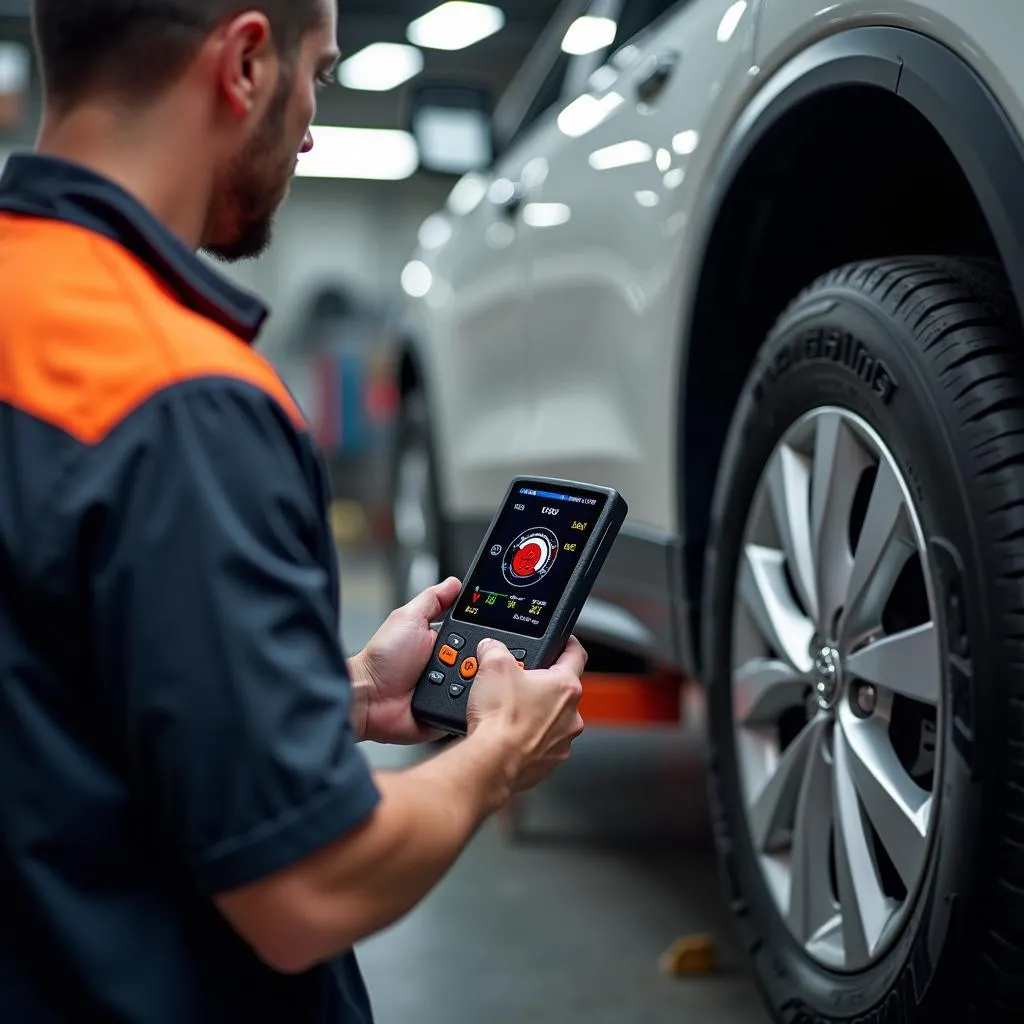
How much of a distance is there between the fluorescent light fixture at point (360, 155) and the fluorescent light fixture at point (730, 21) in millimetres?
10264

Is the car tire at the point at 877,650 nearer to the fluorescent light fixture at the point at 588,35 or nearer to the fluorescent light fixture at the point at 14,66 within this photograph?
the fluorescent light fixture at the point at 588,35

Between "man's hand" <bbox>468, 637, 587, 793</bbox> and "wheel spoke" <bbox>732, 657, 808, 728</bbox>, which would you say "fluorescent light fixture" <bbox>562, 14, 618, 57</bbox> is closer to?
"wheel spoke" <bbox>732, 657, 808, 728</bbox>

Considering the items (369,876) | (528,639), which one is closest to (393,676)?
(528,639)

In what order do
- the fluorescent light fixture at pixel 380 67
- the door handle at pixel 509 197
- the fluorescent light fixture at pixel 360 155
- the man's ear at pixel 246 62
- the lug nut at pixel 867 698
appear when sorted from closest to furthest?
1. the man's ear at pixel 246 62
2. the lug nut at pixel 867 698
3. the door handle at pixel 509 197
4. the fluorescent light fixture at pixel 380 67
5. the fluorescent light fixture at pixel 360 155

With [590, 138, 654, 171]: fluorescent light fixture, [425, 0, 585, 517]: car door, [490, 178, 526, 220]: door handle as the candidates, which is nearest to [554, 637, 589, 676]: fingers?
[590, 138, 654, 171]: fluorescent light fixture

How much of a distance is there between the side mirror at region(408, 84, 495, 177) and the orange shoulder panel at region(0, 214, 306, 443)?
2.19m

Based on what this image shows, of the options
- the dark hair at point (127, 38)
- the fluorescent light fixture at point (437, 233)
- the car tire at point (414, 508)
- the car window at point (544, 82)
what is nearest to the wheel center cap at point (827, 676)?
the dark hair at point (127, 38)

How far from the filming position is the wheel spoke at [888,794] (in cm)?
115

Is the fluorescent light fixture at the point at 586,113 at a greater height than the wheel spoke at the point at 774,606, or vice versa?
the fluorescent light fixture at the point at 586,113

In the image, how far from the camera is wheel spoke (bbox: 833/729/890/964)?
4.02ft

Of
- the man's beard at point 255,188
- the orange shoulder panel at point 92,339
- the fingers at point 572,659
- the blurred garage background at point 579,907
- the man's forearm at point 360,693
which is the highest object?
the man's beard at point 255,188

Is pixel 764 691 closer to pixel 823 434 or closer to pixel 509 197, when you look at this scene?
pixel 823 434

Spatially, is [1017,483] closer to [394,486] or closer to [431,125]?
[431,125]

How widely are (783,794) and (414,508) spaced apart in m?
2.08
